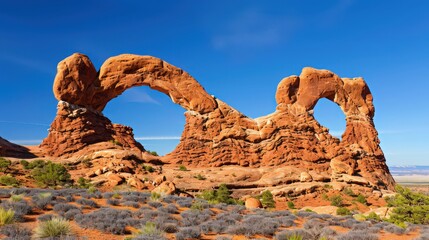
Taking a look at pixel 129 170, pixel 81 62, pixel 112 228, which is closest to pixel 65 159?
pixel 129 170

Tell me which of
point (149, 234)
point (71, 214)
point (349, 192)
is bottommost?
point (349, 192)

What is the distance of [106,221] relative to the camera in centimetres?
1038

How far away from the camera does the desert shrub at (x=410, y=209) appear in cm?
2211

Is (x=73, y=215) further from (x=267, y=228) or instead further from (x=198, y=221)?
(x=267, y=228)

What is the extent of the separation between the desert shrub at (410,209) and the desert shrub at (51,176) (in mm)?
27206

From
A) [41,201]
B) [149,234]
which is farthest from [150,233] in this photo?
[41,201]

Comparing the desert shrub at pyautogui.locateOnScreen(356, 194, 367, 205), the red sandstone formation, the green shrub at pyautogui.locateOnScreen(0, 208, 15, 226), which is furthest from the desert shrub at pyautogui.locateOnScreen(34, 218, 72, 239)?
the desert shrub at pyautogui.locateOnScreen(356, 194, 367, 205)

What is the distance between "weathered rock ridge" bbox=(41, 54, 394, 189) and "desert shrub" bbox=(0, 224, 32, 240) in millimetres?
29847

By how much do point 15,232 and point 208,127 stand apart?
32364 millimetres

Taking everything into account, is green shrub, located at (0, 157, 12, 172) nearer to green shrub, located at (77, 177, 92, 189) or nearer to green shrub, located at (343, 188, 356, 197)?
green shrub, located at (77, 177, 92, 189)

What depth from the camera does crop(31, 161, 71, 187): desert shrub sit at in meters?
27.9

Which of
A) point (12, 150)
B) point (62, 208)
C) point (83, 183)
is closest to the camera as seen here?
point (62, 208)

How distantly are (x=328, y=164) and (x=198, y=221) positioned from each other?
107 feet

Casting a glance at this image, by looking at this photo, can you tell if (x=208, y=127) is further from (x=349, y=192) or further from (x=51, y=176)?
(x=51, y=176)
